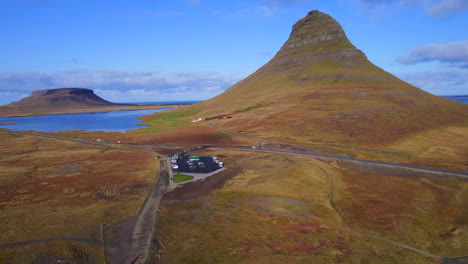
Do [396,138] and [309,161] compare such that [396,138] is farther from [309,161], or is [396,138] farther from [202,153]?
[202,153]

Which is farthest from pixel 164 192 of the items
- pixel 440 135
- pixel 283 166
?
pixel 440 135

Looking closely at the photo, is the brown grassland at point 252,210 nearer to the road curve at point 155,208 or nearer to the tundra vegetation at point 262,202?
the tundra vegetation at point 262,202

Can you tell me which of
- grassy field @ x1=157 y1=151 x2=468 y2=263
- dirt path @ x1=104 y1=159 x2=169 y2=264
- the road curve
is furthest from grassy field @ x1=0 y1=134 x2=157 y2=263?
grassy field @ x1=157 y1=151 x2=468 y2=263

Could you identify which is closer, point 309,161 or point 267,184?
point 267,184

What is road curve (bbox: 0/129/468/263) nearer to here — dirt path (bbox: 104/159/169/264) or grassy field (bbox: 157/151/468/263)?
dirt path (bbox: 104/159/169/264)

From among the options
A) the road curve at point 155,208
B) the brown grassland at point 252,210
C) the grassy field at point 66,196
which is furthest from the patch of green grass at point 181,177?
the grassy field at point 66,196

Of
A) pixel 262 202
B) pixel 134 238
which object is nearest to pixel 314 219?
pixel 262 202
